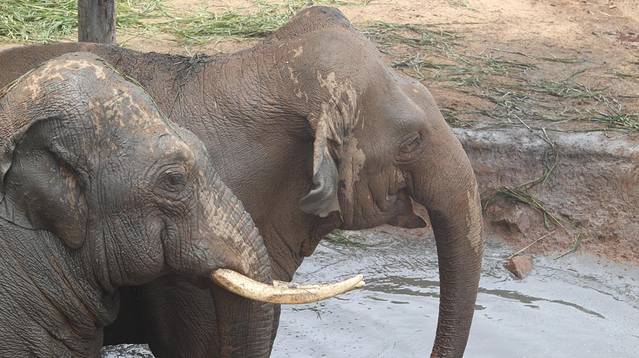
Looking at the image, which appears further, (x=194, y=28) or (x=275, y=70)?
(x=194, y=28)

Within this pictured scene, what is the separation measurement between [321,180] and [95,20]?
10.4 ft

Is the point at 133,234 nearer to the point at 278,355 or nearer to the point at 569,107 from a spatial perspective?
the point at 278,355

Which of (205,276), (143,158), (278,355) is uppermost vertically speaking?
(143,158)

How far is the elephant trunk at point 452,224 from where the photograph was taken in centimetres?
611

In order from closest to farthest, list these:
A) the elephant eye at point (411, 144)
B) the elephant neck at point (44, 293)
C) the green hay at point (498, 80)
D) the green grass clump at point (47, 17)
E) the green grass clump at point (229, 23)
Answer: the elephant neck at point (44, 293) → the elephant eye at point (411, 144) → the green hay at point (498, 80) → the green grass clump at point (47, 17) → the green grass clump at point (229, 23)

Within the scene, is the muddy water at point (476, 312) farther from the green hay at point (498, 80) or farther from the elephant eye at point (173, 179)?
the elephant eye at point (173, 179)

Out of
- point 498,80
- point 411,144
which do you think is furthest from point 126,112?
point 498,80

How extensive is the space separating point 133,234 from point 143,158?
0.27 m

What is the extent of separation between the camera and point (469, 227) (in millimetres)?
6188

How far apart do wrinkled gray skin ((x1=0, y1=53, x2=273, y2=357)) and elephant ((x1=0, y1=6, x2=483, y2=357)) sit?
3.02 feet

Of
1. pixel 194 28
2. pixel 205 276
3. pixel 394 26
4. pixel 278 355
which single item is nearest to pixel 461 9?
pixel 394 26

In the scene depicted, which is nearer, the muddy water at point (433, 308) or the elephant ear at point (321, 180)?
the elephant ear at point (321, 180)

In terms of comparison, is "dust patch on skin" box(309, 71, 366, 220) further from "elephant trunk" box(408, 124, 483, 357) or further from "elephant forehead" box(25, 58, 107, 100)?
"elephant forehead" box(25, 58, 107, 100)

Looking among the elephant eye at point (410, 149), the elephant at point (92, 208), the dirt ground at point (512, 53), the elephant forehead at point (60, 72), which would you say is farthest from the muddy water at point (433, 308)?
the elephant forehead at point (60, 72)
